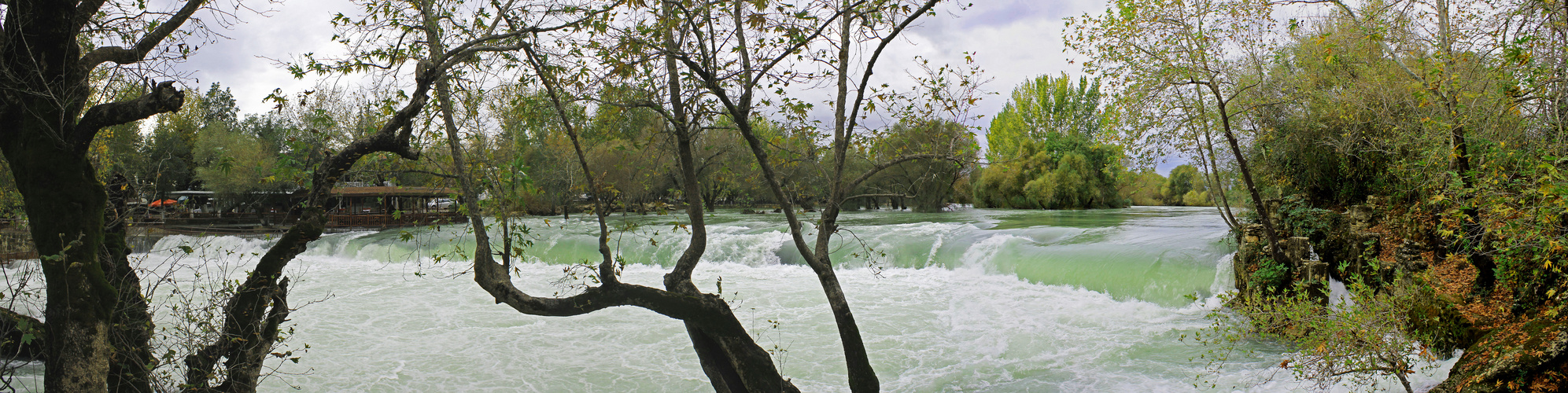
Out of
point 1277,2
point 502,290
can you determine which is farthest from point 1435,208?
point 502,290

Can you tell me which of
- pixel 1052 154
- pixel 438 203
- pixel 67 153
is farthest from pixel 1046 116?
pixel 67 153

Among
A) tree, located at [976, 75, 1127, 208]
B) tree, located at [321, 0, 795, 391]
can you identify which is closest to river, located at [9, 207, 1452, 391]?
tree, located at [321, 0, 795, 391]

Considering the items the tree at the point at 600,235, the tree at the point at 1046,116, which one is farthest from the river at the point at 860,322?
the tree at the point at 1046,116

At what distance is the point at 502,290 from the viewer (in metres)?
4.38

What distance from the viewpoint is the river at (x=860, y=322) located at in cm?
727

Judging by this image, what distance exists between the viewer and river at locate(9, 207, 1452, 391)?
286 inches

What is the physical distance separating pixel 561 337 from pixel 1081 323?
6687 millimetres

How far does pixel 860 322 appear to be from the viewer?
9.71 m

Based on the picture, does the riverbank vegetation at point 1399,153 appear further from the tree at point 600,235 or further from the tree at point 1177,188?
the tree at point 1177,188

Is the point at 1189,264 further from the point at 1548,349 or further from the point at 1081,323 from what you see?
Answer: the point at 1548,349

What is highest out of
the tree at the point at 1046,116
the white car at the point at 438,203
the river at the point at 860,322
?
the tree at the point at 1046,116

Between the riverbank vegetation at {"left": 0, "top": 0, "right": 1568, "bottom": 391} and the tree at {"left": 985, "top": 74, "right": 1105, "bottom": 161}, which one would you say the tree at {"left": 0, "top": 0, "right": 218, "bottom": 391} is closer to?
the riverbank vegetation at {"left": 0, "top": 0, "right": 1568, "bottom": 391}

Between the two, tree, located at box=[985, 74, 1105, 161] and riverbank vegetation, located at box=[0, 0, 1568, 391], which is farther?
tree, located at box=[985, 74, 1105, 161]

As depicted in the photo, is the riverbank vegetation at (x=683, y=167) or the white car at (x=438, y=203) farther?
the white car at (x=438, y=203)
